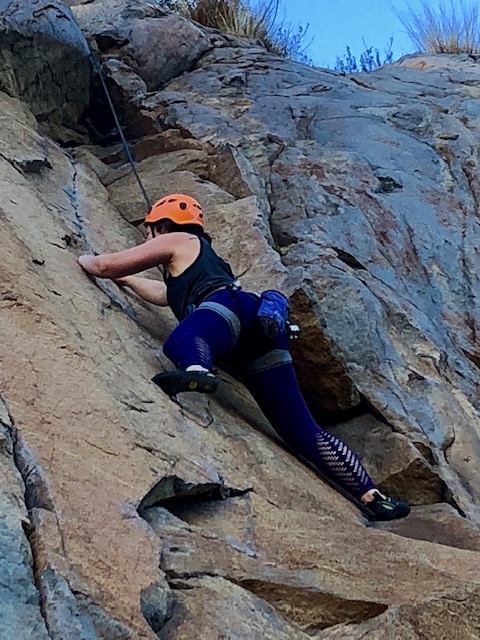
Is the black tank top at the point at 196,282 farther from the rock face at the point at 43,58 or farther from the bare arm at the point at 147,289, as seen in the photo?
the rock face at the point at 43,58

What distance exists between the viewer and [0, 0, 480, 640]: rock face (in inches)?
105

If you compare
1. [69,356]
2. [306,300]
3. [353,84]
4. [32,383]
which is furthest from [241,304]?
[353,84]

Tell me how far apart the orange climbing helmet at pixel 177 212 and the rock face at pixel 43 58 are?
214 cm

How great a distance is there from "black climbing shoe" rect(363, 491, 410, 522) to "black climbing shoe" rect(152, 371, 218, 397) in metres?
0.99

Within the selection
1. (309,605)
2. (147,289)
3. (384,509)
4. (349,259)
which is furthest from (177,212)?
(309,605)

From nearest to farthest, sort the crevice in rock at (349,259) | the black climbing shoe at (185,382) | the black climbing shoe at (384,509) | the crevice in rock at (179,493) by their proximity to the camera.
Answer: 1. the crevice in rock at (179,493)
2. the black climbing shoe at (185,382)
3. the black climbing shoe at (384,509)
4. the crevice in rock at (349,259)

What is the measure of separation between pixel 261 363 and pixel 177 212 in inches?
41.3

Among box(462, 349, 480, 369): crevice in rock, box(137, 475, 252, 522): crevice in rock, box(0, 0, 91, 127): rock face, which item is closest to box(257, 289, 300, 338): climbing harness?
box(137, 475, 252, 522): crevice in rock

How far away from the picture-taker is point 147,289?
5082 millimetres

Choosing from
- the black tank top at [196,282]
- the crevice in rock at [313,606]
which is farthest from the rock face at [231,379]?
the black tank top at [196,282]

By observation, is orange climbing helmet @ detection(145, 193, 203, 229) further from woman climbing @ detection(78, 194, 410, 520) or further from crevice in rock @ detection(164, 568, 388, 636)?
crevice in rock @ detection(164, 568, 388, 636)

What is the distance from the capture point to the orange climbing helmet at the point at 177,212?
16.8 ft

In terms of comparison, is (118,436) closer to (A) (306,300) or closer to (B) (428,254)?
(A) (306,300)

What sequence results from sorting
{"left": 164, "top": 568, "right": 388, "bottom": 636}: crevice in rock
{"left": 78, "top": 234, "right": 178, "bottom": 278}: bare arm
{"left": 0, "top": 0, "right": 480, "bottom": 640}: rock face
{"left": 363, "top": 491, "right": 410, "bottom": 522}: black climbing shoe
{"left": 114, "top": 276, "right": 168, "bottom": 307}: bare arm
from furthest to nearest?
{"left": 114, "top": 276, "right": 168, "bottom": 307}: bare arm
{"left": 78, "top": 234, "right": 178, "bottom": 278}: bare arm
{"left": 363, "top": 491, "right": 410, "bottom": 522}: black climbing shoe
{"left": 164, "top": 568, "right": 388, "bottom": 636}: crevice in rock
{"left": 0, "top": 0, "right": 480, "bottom": 640}: rock face
